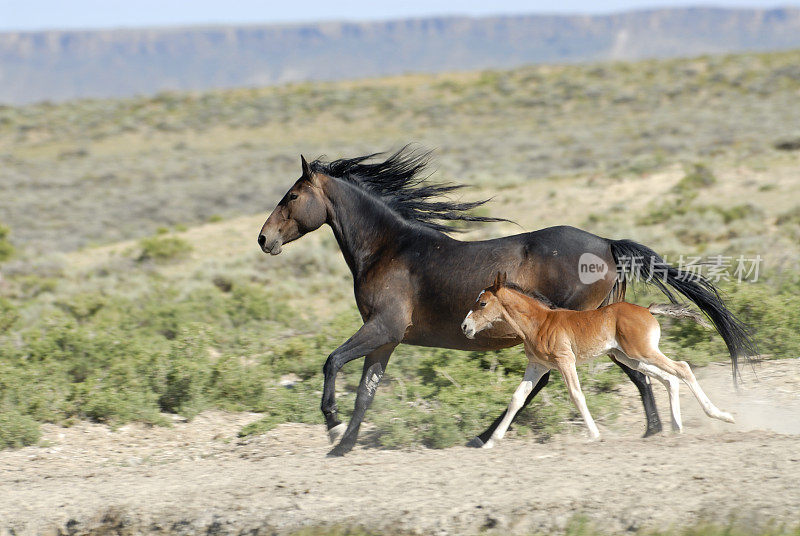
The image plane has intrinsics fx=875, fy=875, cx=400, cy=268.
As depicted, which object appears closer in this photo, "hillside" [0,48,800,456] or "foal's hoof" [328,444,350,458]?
"foal's hoof" [328,444,350,458]

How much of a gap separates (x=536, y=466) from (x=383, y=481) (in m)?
1.08

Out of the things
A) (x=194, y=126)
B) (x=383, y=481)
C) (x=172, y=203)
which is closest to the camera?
(x=383, y=481)

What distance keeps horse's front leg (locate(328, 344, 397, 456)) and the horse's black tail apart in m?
1.94

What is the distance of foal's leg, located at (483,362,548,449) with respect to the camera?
649 cm

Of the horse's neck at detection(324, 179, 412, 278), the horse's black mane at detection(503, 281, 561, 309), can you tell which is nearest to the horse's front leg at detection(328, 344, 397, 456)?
the horse's neck at detection(324, 179, 412, 278)

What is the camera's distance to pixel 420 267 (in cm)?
697

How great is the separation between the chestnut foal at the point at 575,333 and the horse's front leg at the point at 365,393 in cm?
102

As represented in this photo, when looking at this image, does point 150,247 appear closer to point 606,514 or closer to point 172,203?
point 172,203

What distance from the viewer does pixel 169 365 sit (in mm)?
9430

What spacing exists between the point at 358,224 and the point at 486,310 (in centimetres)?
144

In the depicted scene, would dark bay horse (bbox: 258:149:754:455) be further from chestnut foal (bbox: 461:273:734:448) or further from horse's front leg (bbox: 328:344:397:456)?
chestnut foal (bbox: 461:273:734:448)

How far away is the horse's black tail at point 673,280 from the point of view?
265 inches

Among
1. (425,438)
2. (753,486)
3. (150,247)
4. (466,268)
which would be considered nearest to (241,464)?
(425,438)

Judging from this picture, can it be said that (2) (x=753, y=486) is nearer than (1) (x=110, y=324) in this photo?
Yes
